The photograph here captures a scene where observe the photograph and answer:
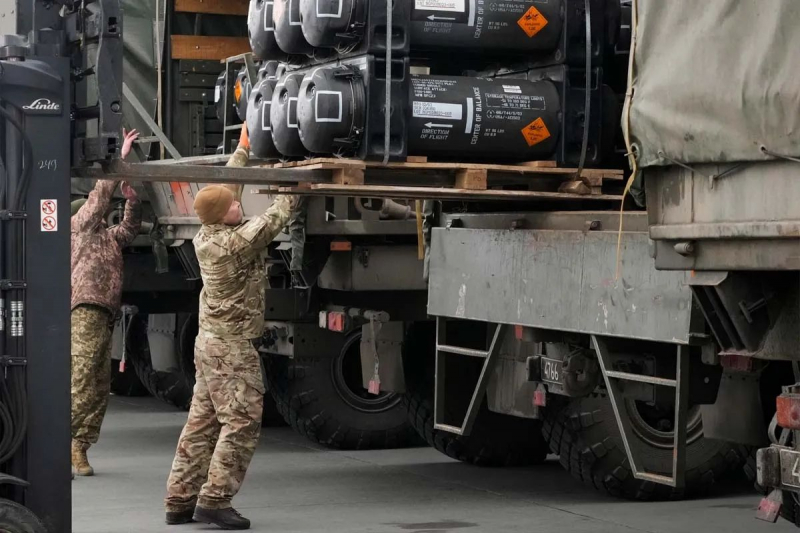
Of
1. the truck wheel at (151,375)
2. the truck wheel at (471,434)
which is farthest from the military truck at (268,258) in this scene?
the truck wheel at (151,375)

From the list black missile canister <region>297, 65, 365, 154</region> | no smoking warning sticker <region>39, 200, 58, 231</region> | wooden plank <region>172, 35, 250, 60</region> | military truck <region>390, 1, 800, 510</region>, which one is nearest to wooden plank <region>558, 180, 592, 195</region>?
military truck <region>390, 1, 800, 510</region>

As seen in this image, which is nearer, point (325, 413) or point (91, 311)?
point (91, 311)

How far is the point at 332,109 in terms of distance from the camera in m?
7.19

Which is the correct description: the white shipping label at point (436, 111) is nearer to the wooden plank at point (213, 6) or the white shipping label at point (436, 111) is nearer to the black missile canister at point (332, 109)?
the black missile canister at point (332, 109)

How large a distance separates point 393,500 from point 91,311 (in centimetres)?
241

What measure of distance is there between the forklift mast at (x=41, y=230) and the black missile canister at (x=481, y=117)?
149 cm

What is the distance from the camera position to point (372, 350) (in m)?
10.0

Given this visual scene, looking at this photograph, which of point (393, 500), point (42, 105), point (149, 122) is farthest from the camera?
point (149, 122)

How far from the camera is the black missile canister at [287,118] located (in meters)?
7.48

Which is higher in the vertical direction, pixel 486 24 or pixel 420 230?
pixel 486 24

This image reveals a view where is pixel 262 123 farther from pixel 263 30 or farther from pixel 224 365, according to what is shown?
pixel 224 365

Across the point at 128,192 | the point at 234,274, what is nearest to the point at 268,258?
the point at 128,192

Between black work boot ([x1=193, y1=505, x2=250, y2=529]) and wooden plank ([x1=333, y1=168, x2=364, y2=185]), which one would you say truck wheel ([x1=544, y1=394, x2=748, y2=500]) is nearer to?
black work boot ([x1=193, y1=505, x2=250, y2=529])

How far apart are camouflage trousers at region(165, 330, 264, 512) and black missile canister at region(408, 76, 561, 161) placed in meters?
1.55
